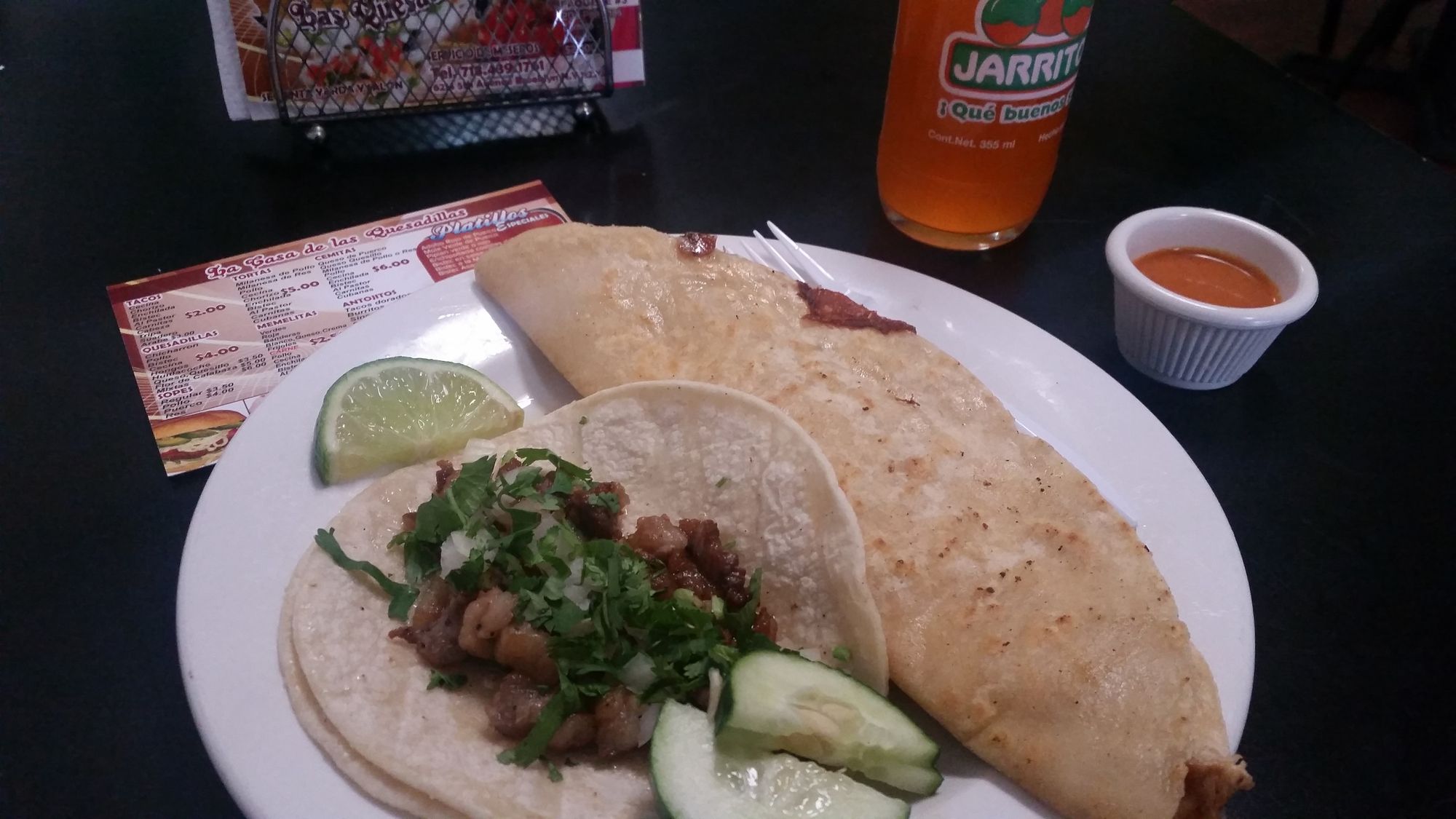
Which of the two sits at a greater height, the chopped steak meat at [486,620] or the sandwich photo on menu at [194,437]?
the chopped steak meat at [486,620]

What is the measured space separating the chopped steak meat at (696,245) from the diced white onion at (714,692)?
936 millimetres

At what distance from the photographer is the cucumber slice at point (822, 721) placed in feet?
3.83

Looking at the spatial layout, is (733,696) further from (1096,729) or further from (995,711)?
(1096,729)

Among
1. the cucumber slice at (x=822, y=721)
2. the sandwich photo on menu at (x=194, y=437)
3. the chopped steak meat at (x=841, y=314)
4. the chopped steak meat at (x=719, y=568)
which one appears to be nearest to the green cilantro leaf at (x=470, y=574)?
the chopped steak meat at (x=719, y=568)

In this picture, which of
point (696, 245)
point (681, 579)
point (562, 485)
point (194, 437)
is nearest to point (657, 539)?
point (681, 579)

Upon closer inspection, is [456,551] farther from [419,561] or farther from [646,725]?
[646,725]

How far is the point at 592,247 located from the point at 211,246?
1193mm

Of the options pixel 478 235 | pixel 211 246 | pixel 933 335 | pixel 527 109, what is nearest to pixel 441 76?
pixel 527 109

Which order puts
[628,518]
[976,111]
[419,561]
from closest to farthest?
[419,561], [628,518], [976,111]

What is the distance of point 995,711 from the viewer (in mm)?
1261

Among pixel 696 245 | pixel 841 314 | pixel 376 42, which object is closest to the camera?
pixel 841 314

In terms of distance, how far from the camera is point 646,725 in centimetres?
130

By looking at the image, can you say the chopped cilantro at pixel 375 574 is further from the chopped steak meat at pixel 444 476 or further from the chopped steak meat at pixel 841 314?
the chopped steak meat at pixel 841 314

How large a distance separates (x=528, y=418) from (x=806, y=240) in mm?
1089
